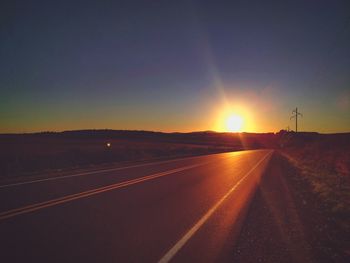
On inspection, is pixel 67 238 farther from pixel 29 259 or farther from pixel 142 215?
pixel 142 215

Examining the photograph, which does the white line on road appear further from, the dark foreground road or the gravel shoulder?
the gravel shoulder

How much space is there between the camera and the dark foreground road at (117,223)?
21.7 ft

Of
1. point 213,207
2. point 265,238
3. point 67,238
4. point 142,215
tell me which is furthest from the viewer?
point 213,207

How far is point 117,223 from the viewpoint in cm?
887

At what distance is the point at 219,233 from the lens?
27.4ft

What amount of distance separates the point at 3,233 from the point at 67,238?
1.28 metres

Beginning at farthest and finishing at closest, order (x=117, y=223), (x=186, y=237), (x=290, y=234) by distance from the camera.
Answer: (x=117, y=223), (x=290, y=234), (x=186, y=237)

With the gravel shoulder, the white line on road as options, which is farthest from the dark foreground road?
the gravel shoulder

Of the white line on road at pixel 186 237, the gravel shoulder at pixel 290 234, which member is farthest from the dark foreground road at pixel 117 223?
the gravel shoulder at pixel 290 234

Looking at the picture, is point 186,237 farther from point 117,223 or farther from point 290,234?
point 290,234

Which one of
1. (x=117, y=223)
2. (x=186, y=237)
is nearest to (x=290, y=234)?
(x=186, y=237)

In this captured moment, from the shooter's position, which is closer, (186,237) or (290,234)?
(186,237)

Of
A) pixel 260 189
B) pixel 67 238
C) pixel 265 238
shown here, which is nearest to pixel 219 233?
pixel 265 238

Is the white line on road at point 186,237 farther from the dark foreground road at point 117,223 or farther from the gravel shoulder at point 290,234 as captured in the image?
the gravel shoulder at point 290,234
